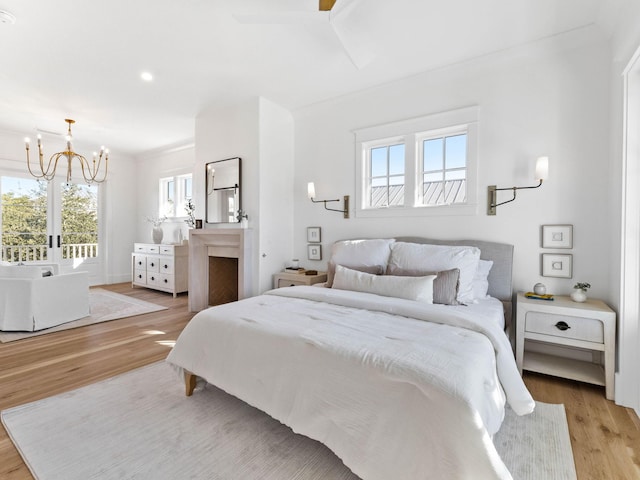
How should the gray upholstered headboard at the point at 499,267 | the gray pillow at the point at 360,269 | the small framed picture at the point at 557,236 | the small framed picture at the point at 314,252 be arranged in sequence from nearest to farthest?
the small framed picture at the point at 557,236 → the gray upholstered headboard at the point at 499,267 → the gray pillow at the point at 360,269 → the small framed picture at the point at 314,252

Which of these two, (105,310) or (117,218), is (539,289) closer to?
(105,310)

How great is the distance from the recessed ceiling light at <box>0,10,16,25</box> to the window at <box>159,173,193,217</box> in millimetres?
3567

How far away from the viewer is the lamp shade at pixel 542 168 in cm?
245

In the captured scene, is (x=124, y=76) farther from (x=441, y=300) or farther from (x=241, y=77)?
(x=441, y=300)

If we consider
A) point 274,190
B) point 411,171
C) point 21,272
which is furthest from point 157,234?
point 411,171

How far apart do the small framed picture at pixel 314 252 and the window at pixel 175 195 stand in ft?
10.3

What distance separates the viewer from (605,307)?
7.16 feet

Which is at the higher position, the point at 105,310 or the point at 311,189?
the point at 311,189

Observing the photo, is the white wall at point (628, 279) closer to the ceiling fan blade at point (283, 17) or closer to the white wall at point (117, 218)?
the ceiling fan blade at point (283, 17)

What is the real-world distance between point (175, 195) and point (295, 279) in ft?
12.6

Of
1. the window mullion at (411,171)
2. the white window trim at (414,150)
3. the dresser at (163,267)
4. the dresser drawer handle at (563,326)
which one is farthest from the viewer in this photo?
the dresser at (163,267)

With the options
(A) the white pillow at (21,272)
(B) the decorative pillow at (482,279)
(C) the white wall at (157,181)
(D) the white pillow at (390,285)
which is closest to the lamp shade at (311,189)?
(D) the white pillow at (390,285)

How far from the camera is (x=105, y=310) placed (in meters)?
4.27

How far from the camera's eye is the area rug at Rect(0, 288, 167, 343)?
11.0 ft
